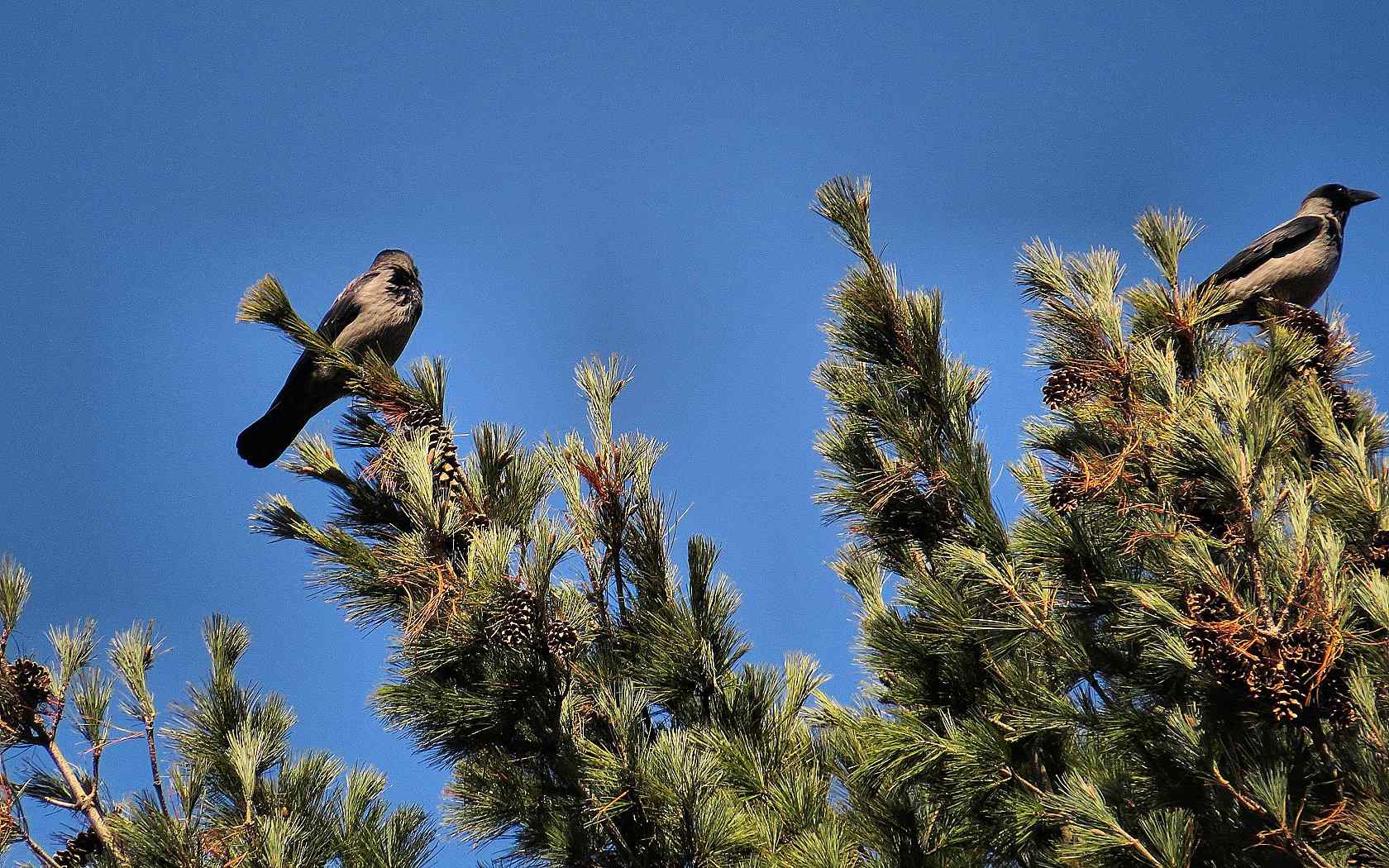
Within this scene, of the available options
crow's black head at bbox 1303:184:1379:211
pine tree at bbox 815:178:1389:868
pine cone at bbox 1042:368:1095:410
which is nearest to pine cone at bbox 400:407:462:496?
pine tree at bbox 815:178:1389:868

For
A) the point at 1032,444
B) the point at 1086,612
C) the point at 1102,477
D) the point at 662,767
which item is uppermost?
the point at 1032,444

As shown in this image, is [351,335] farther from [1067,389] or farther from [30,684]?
[1067,389]

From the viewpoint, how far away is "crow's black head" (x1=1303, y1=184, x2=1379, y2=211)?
643cm

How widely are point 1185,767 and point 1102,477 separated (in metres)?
0.74

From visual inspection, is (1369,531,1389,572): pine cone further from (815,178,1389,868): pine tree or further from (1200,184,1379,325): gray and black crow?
(1200,184,1379,325): gray and black crow

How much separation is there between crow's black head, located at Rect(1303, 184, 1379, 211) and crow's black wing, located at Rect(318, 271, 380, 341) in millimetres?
5076

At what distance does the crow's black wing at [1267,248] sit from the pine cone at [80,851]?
4.93 metres

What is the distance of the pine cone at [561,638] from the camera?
3178 millimetres

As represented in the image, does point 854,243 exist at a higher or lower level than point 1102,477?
higher

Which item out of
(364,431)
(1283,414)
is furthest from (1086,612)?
(364,431)

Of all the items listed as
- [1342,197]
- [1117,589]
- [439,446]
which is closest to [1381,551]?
[1117,589]

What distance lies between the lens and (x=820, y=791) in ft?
10.5

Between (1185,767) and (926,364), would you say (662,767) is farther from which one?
(926,364)

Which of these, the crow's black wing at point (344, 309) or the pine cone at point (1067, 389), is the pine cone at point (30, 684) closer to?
the crow's black wing at point (344, 309)
